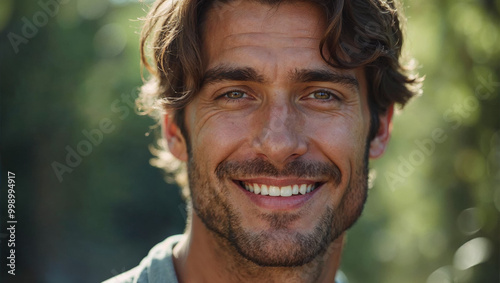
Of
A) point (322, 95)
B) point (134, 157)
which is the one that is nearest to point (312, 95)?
point (322, 95)

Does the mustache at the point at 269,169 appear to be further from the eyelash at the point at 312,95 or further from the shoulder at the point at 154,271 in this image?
the shoulder at the point at 154,271

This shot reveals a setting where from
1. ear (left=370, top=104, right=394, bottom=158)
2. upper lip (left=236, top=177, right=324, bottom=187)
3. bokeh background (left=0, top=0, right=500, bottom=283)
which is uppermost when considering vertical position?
upper lip (left=236, top=177, right=324, bottom=187)

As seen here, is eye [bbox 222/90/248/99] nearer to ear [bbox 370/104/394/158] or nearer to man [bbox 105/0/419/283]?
man [bbox 105/0/419/283]

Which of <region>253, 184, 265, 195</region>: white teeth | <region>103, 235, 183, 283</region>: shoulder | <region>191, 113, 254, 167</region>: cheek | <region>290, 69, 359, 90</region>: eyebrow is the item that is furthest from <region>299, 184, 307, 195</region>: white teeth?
<region>103, 235, 183, 283</region>: shoulder

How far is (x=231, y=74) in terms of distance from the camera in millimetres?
2643

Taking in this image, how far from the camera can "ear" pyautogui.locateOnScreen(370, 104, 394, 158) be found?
322cm

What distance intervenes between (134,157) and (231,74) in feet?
21.7

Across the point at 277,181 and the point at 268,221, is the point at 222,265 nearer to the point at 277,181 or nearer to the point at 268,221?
the point at 268,221

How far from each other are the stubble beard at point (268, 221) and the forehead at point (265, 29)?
22.2 inches

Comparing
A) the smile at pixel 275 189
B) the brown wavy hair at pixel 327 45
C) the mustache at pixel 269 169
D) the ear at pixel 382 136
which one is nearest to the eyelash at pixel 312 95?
the brown wavy hair at pixel 327 45

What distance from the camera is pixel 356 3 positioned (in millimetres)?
2846

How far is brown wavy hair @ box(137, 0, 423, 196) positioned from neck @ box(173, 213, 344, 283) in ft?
1.84

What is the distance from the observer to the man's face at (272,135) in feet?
8.48

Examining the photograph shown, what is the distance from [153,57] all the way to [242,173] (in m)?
0.97
